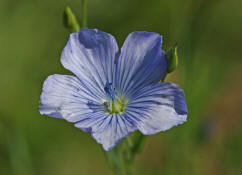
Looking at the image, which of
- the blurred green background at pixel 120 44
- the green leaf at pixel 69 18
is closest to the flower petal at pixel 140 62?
the green leaf at pixel 69 18

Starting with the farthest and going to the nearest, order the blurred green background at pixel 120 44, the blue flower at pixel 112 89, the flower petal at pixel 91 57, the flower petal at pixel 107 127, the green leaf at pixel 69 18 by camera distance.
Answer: the blurred green background at pixel 120 44 → the green leaf at pixel 69 18 → the flower petal at pixel 91 57 → the blue flower at pixel 112 89 → the flower petal at pixel 107 127

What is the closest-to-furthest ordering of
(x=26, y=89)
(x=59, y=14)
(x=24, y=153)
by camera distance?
1. (x=24, y=153)
2. (x=26, y=89)
3. (x=59, y=14)

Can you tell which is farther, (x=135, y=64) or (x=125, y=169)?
(x=125, y=169)

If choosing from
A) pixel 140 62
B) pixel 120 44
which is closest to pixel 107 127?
pixel 140 62

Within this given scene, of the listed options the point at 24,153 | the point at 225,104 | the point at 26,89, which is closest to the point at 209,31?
the point at 225,104

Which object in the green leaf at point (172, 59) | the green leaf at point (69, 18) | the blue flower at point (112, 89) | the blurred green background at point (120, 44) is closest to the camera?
the blue flower at point (112, 89)

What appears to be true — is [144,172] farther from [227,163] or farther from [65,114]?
[65,114]

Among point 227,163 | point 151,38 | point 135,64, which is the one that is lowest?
point 227,163

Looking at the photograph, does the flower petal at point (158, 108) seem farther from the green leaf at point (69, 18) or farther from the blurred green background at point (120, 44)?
the blurred green background at point (120, 44)
